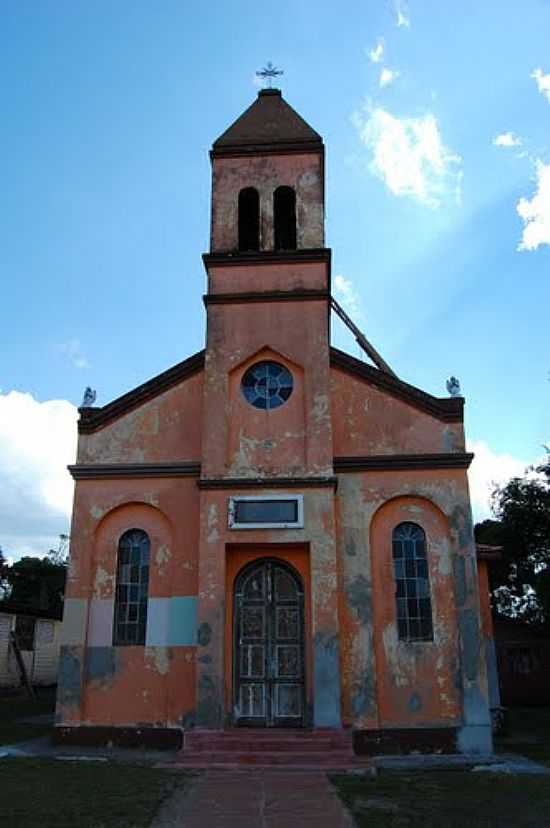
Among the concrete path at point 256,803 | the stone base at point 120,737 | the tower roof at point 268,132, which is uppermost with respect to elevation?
the tower roof at point 268,132

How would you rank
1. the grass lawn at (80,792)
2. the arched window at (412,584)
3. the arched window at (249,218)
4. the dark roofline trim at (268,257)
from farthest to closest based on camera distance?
the arched window at (249,218) → the dark roofline trim at (268,257) → the arched window at (412,584) → the grass lawn at (80,792)

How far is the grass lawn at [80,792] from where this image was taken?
7914 millimetres

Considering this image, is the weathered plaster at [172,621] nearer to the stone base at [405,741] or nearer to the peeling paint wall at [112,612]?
the peeling paint wall at [112,612]

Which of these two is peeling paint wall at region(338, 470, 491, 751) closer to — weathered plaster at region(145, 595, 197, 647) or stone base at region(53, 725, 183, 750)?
weathered plaster at region(145, 595, 197, 647)

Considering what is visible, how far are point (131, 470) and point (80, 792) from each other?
704cm

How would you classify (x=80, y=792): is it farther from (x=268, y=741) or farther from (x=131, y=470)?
(x=131, y=470)

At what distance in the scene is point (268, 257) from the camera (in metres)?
16.1

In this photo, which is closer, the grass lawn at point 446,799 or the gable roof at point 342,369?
the grass lawn at point 446,799

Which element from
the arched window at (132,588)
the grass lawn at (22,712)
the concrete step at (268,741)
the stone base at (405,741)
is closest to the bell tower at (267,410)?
the concrete step at (268,741)

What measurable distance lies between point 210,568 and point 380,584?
3.31 metres

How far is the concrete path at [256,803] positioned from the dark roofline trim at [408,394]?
736cm

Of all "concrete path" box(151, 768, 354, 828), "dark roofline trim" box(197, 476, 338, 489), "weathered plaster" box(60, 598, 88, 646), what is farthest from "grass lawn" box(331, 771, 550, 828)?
"weathered plaster" box(60, 598, 88, 646)

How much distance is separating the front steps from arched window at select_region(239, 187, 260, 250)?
10.2 metres

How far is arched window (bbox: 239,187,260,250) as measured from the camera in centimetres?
1698
